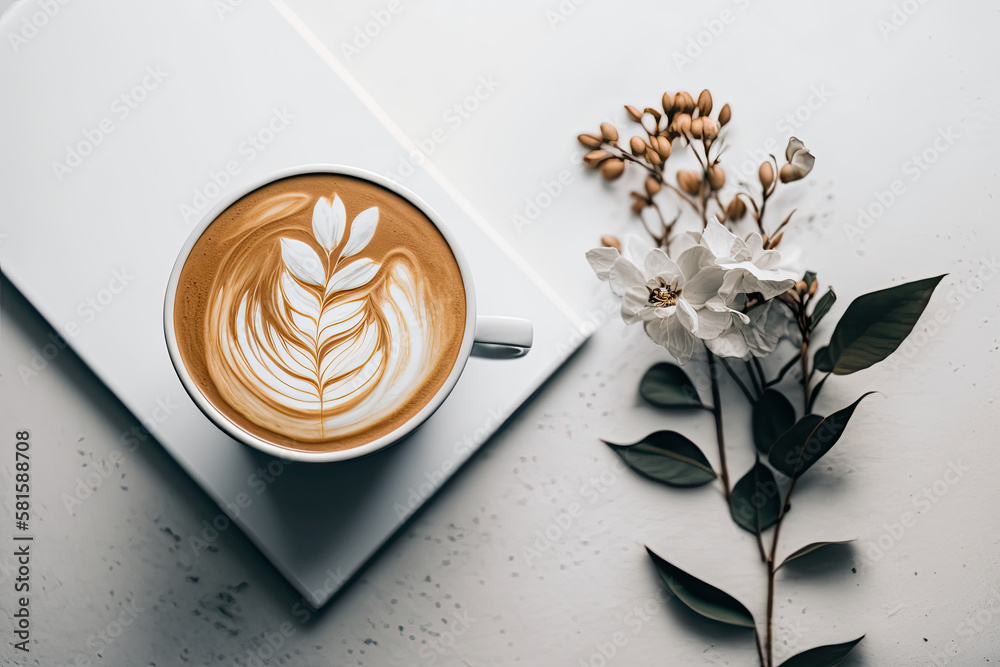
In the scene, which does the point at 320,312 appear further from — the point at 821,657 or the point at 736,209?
the point at 821,657

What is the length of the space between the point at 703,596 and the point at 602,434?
0.77ft

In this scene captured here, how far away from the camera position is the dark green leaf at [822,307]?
30.2 inches

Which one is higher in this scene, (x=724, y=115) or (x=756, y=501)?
(x=724, y=115)

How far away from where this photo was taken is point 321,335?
1.99ft

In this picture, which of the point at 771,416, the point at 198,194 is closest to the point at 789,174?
the point at 771,416

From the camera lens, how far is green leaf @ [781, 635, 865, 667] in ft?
2.63

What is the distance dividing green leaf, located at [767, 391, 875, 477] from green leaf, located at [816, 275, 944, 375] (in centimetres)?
5

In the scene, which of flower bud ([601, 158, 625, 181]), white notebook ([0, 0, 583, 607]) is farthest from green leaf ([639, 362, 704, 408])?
flower bud ([601, 158, 625, 181])

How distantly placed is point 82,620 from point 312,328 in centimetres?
54

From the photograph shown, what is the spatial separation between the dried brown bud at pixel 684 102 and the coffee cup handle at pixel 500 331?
38cm

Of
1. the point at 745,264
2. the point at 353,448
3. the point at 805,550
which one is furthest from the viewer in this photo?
the point at 805,550

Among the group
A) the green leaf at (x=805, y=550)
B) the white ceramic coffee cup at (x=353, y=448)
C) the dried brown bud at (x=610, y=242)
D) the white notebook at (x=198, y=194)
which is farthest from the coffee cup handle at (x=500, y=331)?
the green leaf at (x=805, y=550)

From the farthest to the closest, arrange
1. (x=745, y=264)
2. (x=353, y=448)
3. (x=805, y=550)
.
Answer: (x=805, y=550)
(x=745, y=264)
(x=353, y=448)

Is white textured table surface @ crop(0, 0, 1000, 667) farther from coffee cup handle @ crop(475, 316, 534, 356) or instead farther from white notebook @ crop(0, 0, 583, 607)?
coffee cup handle @ crop(475, 316, 534, 356)
